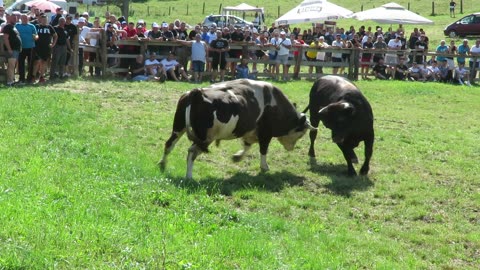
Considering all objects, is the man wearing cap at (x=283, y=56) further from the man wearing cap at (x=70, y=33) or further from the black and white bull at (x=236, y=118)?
the black and white bull at (x=236, y=118)

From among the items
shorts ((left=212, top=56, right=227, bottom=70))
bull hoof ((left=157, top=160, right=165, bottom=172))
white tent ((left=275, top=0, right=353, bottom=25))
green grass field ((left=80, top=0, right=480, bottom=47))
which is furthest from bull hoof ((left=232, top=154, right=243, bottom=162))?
green grass field ((left=80, top=0, right=480, bottom=47))

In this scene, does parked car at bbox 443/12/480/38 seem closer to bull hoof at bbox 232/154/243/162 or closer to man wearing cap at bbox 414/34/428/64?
man wearing cap at bbox 414/34/428/64

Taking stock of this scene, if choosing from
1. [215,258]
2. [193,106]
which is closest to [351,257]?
[215,258]

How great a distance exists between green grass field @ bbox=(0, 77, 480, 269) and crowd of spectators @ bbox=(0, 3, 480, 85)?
3081 mm

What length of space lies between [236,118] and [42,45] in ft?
31.8

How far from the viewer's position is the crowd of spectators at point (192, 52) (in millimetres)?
17812

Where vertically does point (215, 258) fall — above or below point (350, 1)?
below

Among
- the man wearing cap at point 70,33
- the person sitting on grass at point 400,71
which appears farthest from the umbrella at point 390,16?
the man wearing cap at point 70,33

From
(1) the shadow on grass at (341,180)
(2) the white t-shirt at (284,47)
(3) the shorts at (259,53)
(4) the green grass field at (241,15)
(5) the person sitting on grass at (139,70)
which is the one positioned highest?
(4) the green grass field at (241,15)

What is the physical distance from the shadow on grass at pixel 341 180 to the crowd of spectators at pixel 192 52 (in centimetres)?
944

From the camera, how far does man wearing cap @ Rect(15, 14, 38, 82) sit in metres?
17.4

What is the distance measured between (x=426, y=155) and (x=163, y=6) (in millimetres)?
54989

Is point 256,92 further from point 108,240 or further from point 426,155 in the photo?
point 108,240

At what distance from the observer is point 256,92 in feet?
34.5
